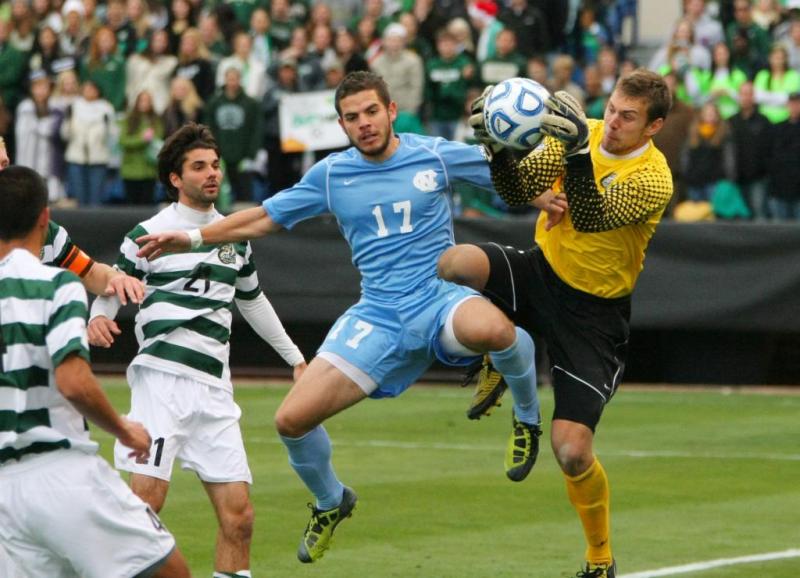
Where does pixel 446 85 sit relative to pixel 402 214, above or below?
below

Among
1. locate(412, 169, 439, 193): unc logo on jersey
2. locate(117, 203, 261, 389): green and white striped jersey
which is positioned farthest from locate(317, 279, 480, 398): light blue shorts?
locate(117, 203, 261, 389): green and white striped jersey

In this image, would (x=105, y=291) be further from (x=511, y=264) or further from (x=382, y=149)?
(x=511, y=264)

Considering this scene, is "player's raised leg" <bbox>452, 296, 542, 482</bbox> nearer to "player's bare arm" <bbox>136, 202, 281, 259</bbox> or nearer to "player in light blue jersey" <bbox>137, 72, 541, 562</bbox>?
"player in light blue jersey" <bbox>137, 72, 541, 562</bbox>

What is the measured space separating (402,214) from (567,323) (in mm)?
1011

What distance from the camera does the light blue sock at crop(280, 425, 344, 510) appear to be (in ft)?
28.1

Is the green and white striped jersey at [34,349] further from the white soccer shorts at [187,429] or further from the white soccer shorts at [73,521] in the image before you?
the white soccer shorts at [187,429]

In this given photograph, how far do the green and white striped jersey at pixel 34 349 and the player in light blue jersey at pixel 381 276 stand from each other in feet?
7.39

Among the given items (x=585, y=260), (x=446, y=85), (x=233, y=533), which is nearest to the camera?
(x=233, y=533)

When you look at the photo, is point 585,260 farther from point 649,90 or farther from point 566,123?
point 566,123

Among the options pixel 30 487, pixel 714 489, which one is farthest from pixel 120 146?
pixel 30 487

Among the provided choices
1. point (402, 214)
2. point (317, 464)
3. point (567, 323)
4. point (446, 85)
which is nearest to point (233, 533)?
point (317, 464)

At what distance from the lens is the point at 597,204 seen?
26.3 ft

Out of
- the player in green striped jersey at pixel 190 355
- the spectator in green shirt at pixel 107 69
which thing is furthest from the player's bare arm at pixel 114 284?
the spectator in green shirt at pixel 107 69

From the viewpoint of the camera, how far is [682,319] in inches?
647
